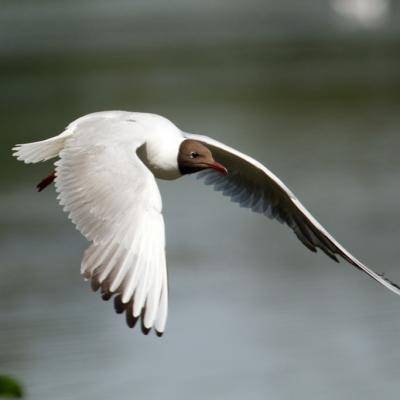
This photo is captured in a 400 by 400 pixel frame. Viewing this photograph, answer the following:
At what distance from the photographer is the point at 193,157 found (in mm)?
5766

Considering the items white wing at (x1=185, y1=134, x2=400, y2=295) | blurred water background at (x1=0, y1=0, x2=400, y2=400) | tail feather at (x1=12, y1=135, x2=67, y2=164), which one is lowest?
blurred water background at (x1=0, y1=0, x2=400, y2=400)

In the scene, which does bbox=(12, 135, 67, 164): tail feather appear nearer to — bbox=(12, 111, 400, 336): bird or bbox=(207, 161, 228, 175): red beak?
bbox=(12, 111, 400, 336): bird

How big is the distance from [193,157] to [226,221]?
5337 millimetres

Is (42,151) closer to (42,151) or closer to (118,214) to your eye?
(42,151)

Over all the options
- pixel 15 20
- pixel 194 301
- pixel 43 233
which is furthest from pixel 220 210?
pixel 15 20

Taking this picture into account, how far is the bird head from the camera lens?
575 cm

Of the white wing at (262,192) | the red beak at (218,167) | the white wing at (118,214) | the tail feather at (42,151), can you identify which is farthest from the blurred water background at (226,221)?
the white wing at (118,214)

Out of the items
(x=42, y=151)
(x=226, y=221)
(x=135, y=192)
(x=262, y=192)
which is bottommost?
(x=226, y=221)

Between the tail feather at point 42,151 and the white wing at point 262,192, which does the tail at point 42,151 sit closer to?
the tail feather at point 42,151

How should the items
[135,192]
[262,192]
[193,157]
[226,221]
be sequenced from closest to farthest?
[135,192]
[193,157]
[262,192]
[226,221]

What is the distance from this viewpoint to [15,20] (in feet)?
67.4

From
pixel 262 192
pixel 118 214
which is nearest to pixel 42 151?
pixel 118 214

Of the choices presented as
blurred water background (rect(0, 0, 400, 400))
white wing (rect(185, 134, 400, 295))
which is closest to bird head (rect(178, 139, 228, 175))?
white wing (rect(185, 134, 400, 295))

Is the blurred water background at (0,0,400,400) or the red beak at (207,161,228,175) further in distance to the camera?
the blurred water background at (0,0,400,400)
